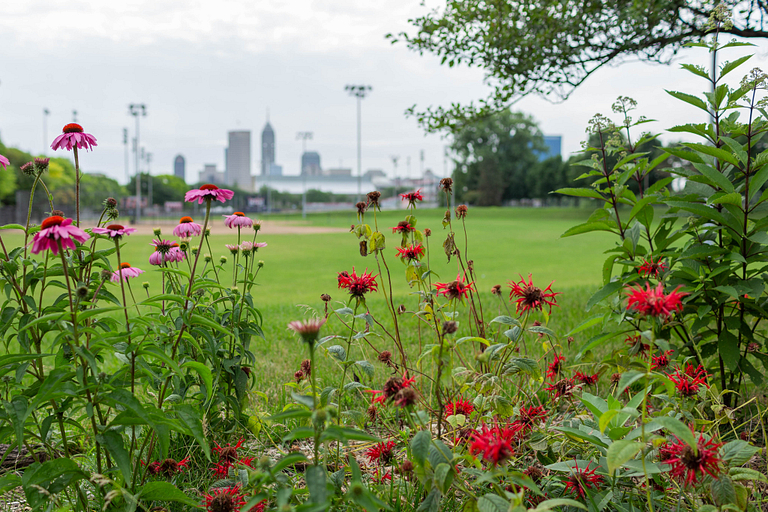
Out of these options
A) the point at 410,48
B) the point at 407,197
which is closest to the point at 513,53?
the point at 410,48

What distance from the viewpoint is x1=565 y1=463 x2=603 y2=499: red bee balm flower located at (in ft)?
4.25

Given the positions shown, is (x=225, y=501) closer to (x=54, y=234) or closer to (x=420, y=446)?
(x=420, y=446)

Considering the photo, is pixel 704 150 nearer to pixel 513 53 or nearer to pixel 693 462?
pixel 693 462

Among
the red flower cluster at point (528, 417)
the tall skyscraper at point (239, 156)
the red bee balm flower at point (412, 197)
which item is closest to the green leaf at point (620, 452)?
the red flower cluster at point (528, 417)

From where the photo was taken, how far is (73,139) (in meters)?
1.51

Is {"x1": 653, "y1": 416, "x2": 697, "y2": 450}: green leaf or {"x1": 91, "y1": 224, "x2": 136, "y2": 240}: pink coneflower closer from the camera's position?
{"x1": 653, "y1": 416, "x2": 697, "y2": 450}: green leaf

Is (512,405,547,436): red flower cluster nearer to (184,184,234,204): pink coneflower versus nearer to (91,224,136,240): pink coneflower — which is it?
(184,184,234,204): pink coneflower

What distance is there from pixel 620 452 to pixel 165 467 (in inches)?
51.1

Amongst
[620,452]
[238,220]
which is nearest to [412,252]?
[238,220]

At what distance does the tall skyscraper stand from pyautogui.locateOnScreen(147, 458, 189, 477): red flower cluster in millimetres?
168550

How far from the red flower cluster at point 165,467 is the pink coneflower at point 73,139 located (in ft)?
3.19

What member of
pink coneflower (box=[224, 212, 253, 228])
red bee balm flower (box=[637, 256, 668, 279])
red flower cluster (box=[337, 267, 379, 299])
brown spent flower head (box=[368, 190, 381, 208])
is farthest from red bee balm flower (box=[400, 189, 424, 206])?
red bee balm flower (box=[637, 256, 668, 279])

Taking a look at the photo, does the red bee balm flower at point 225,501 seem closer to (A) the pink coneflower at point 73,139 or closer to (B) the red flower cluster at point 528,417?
(B) the red flower cluster at point 528,417

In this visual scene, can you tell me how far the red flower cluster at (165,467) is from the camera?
4.82 ft
